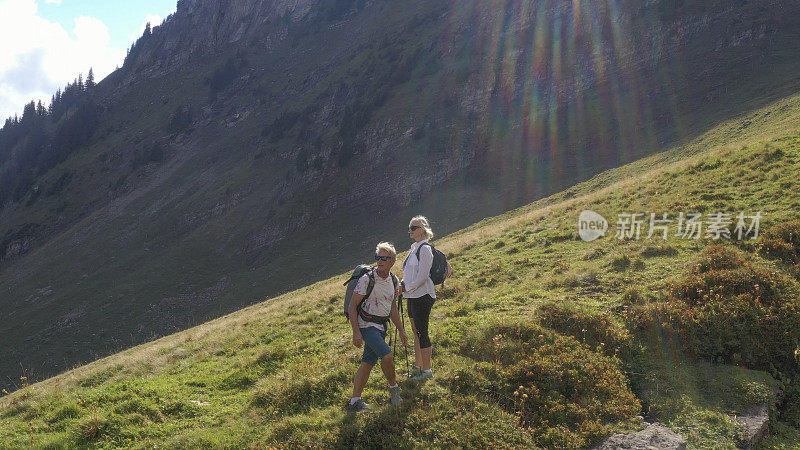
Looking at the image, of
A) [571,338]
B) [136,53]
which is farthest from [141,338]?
[136,53]

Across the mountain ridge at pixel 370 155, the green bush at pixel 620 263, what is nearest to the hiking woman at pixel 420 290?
the green bush at pixel 620 263

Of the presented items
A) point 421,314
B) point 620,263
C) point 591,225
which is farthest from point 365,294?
point 591,225

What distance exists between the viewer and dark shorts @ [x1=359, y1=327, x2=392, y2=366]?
6.94m

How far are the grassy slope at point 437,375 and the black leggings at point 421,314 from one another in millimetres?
754

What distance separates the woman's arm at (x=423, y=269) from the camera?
306 inches

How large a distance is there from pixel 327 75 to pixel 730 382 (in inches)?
4430

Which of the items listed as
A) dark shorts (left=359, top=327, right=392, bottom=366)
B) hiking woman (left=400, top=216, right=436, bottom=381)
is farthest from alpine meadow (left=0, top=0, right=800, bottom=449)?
dark shorts (left=359, top=327, right=392, bottom=366)

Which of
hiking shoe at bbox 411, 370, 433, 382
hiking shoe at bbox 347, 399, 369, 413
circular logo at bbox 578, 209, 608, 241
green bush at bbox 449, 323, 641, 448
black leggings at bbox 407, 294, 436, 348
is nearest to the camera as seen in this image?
green bush at bbox 449, 323, 641, 448

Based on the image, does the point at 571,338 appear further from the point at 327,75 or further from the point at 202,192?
the point at 327,75

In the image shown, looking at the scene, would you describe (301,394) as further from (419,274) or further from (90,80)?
(90,80)

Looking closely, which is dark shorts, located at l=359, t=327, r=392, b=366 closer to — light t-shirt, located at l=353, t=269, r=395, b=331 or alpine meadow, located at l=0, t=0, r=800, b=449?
light t-shirt, located at l=353, t=269, r=395, b=331

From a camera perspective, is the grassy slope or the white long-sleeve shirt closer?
the grassy slope

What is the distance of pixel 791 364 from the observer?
25.7ft

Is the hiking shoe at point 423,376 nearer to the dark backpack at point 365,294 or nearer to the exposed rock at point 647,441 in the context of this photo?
the dark backpack at point 365,294
